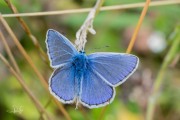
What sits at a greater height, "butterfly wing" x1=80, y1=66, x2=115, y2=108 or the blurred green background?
"butterfly wing" x1=80, y1=66, x2=115, y2=108

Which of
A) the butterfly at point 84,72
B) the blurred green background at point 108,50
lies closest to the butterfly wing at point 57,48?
the butterfly at point 84,72

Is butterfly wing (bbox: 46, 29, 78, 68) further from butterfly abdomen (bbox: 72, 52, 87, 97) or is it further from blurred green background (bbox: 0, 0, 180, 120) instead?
blurred green background (bbox: 0, 0, 180, 120)

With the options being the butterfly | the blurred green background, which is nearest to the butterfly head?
the butterfly

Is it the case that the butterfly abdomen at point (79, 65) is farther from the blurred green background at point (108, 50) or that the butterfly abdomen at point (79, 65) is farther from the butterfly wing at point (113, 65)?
the blurred green background at point (108, 50)

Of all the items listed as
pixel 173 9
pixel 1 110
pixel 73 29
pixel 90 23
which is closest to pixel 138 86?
pixel 73 29

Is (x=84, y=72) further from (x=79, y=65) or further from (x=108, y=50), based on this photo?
(x=108, y=50)

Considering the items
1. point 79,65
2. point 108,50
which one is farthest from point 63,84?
point 108,50

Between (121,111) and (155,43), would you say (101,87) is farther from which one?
(155,43)
